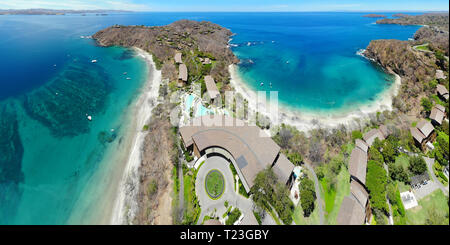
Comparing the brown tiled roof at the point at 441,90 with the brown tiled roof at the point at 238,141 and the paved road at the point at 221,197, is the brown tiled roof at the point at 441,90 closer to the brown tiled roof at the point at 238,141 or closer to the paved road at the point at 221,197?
the brown tiled roof at the point at 238,141

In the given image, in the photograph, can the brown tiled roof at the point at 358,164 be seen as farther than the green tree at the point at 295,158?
No

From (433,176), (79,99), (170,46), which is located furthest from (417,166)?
(170,46)

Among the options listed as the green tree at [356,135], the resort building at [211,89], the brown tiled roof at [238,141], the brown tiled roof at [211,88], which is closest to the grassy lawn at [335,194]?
the green tree at [356,135]

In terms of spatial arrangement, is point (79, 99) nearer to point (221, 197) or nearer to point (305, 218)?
point (221, 197)

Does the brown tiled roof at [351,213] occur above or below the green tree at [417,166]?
Answer: below

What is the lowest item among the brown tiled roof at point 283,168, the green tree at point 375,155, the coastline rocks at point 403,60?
the brown tiled roof at point 283,168
